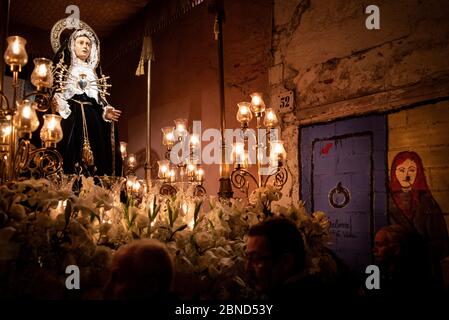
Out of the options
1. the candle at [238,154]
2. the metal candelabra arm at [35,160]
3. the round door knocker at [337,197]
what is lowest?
the round door knocker at [337,197]

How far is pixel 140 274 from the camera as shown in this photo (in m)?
1.45

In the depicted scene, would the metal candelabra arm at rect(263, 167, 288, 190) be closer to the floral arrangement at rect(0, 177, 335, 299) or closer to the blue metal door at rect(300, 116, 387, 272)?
the floral arrangement at rect(0, 177, 335, 299)

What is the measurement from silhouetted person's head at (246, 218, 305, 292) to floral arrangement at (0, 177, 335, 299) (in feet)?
0.63

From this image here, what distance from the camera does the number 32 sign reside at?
17.6ft

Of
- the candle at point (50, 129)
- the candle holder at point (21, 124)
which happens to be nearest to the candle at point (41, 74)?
the candle holder at point (21, 124)

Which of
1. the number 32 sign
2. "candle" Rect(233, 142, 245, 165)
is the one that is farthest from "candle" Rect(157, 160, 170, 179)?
the number 32 sign

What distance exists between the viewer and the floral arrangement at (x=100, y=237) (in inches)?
59.4

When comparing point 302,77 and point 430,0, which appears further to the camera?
point 302,77

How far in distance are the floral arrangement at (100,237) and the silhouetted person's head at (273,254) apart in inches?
7.6

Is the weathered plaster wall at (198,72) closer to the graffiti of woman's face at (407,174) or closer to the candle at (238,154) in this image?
the candle at (238,154)
